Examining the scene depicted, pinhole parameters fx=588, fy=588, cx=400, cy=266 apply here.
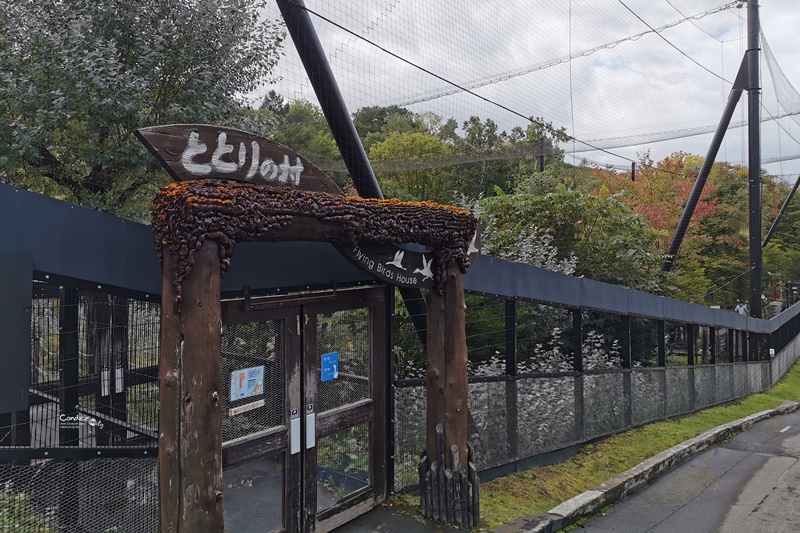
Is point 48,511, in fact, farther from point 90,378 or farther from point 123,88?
point 123,88

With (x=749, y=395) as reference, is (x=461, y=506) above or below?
above

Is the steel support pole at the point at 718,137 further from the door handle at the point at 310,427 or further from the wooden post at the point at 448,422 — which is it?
the door handle at the point at 310,427

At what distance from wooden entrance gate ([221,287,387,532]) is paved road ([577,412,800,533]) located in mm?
2483

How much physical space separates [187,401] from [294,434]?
1440 mm

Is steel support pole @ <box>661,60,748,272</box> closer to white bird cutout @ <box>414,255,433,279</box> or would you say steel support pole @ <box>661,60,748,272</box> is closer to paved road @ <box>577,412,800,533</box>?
paved road @ <box>577,412,800,533</box>

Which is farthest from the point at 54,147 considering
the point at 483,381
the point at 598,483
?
the point at 598,483

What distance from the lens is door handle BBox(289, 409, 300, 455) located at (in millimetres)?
4578

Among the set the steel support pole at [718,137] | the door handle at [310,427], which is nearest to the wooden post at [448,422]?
the door handle at [310,427]

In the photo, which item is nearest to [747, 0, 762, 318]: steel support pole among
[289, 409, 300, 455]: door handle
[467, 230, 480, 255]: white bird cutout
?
[467, 230, 480, 255]: white bird cutout

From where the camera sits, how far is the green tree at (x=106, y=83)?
19.3 feet

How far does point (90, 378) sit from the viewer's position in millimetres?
4234

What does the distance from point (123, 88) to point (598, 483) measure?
22.0 ft

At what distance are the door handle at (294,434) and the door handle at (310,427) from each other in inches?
3.8

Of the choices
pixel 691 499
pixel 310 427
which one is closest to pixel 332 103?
pixel 310 427
